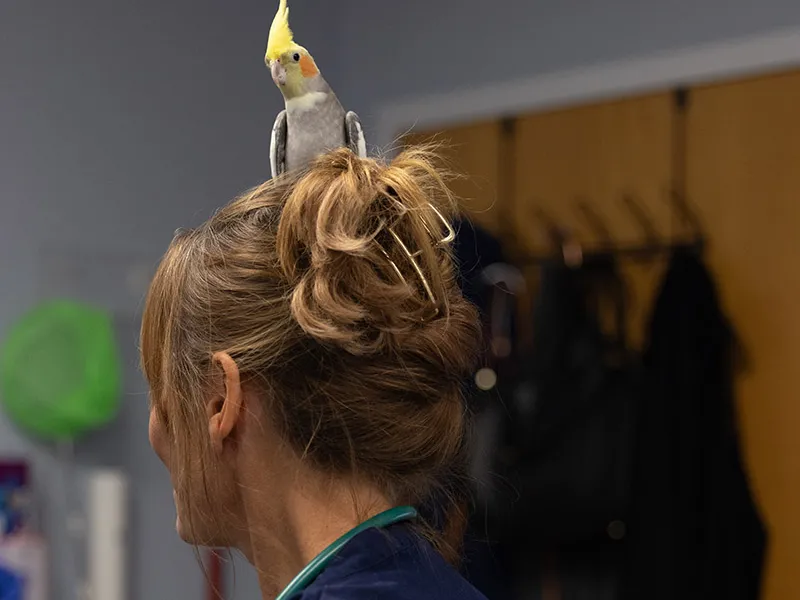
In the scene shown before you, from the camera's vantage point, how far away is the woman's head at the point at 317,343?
0.78m

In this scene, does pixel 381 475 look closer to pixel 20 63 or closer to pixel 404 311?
pixel 404 311

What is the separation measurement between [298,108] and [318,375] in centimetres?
31

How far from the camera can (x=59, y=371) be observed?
2332mm

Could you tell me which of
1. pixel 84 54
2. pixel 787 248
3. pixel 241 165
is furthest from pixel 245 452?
pixel 241 165

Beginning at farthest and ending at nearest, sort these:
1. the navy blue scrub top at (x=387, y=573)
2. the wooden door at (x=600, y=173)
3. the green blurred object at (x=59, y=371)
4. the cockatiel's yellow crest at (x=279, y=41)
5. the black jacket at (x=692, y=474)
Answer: the wooden door at (x=600, y=173) < the green blurred object at (x=59, y=371) < the black jacket at (x=692, y=474) < the cockatiel's yellow crest at (x=279, y=41) < the navy blue scrub top at (x=387, y=573)

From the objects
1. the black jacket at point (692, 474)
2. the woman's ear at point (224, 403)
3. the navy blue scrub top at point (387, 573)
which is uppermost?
the woman's ear at point (224, 403)

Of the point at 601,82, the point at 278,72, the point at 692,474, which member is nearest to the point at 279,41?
the point at 278,72

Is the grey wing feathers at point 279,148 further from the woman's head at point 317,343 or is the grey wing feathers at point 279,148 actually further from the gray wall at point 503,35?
the gray wall at point 503,35

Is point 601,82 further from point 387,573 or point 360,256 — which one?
point 387,573

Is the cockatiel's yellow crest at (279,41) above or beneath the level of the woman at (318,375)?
above

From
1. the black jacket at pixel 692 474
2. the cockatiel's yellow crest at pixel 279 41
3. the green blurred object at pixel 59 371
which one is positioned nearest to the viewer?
the cockatiel's yellow crest at pixel 279 41

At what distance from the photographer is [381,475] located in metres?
0.80

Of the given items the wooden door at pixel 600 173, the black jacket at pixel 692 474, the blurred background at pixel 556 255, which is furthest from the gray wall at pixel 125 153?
the black jacket at pixel 692 474

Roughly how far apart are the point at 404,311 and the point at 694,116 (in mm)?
1800
